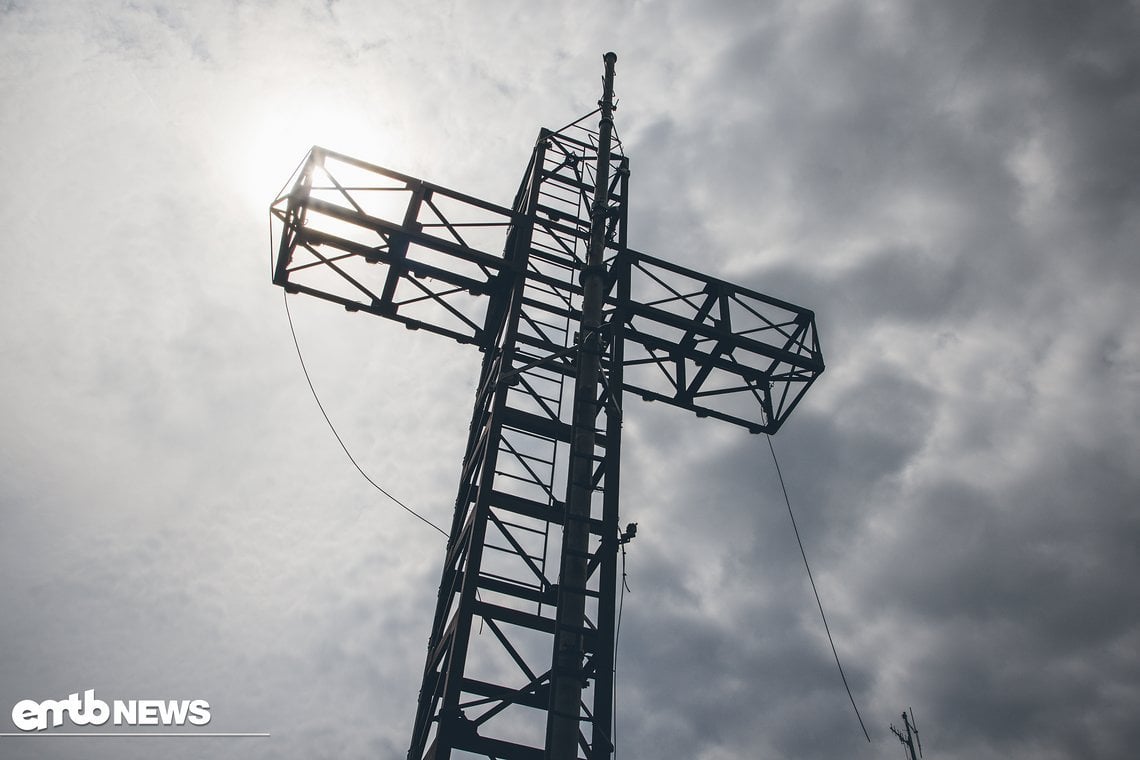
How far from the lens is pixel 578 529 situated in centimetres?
561

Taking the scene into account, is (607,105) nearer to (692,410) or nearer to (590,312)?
(590,312)

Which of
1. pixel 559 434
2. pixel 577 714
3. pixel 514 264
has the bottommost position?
pixel 577 714

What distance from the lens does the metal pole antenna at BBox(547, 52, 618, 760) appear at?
5.01 meters

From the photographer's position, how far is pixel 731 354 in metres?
11.8

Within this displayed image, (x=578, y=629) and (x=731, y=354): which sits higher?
(x=731, y=354)

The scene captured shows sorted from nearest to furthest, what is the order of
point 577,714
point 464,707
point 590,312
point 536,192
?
1. point 577,714
2. point 590,312
3. point 464,707
4. point 536,192

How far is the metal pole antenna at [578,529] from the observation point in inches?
197

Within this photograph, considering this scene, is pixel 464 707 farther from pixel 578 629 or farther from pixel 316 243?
pixel 316 243

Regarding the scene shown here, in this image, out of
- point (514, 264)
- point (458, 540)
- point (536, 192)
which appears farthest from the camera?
point (536, 192)

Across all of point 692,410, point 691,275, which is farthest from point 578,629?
point 691,275

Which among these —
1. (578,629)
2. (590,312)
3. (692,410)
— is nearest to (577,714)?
(578,629)

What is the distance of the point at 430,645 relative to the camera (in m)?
10.2

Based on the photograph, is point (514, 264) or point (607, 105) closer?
point (607, 105)

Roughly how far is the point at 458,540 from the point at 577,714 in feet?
18.6
